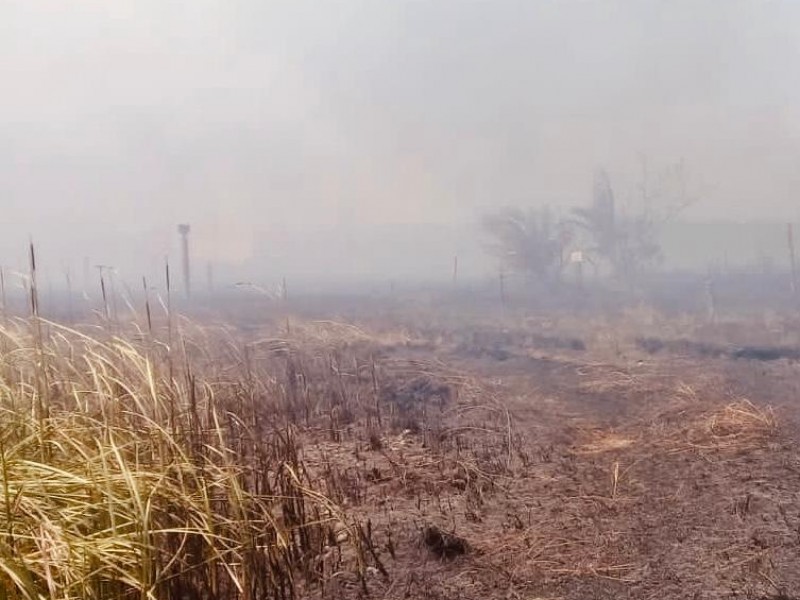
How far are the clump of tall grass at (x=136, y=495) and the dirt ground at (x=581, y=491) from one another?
398mm

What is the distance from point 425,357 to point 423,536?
8.07m

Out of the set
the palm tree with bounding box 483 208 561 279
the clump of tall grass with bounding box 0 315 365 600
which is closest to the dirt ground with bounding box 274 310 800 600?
the clump of tall grass with bounding box 0 315 365 600

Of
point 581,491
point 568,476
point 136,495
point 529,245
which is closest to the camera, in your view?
point 136,495

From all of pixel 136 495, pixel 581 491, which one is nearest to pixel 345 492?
pixel 581 491

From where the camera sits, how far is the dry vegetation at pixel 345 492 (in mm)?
2336

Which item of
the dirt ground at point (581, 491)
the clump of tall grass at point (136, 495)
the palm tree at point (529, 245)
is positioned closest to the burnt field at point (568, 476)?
the dirt ground at point (581, 491)

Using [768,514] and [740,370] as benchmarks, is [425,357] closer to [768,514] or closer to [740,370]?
[740,370]

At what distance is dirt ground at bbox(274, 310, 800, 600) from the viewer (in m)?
2.97

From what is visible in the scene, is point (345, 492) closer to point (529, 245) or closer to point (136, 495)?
point (136, 495)

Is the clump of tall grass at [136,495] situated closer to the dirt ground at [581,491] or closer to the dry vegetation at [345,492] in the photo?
the dry vegetation at [345,492]

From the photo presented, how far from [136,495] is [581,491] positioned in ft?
9.23

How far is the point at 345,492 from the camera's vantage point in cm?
418

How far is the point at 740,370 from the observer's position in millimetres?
9273

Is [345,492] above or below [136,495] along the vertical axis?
below
